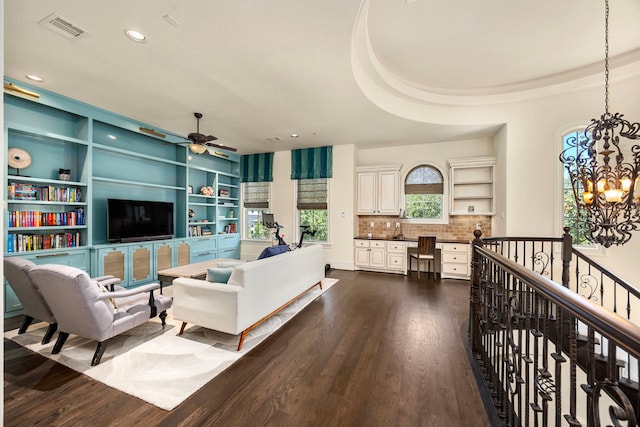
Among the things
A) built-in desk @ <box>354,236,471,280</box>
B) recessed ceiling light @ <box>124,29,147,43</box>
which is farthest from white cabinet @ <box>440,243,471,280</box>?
recessed ceiling light @ <box>124,29,147,43</box>

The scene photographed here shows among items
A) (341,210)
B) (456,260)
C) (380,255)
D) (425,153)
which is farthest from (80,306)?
(425,153)

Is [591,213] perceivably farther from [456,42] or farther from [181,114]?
[181,114]

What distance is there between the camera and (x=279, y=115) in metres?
4.89

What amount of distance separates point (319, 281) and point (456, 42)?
4.03 metres

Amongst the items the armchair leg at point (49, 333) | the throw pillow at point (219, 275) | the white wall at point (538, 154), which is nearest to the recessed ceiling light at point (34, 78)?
the armchair leg at point (49, 333)

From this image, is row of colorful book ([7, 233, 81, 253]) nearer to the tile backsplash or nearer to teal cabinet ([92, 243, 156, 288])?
teal cabinet ([92, 243, 156, 288])

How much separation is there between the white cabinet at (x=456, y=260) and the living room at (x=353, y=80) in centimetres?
64

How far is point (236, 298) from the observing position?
2.86m

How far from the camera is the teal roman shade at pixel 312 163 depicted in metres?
6.91

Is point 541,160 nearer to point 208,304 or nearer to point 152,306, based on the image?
point 208,304

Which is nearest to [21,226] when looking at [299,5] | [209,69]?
[209,69]

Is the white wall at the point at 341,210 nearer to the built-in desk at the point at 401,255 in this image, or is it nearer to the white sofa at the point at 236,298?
the built-in desk at the point at 401,255

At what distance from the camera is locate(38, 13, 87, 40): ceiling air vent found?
2.59 metres

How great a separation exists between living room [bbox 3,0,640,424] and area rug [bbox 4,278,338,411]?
3.12 metres
